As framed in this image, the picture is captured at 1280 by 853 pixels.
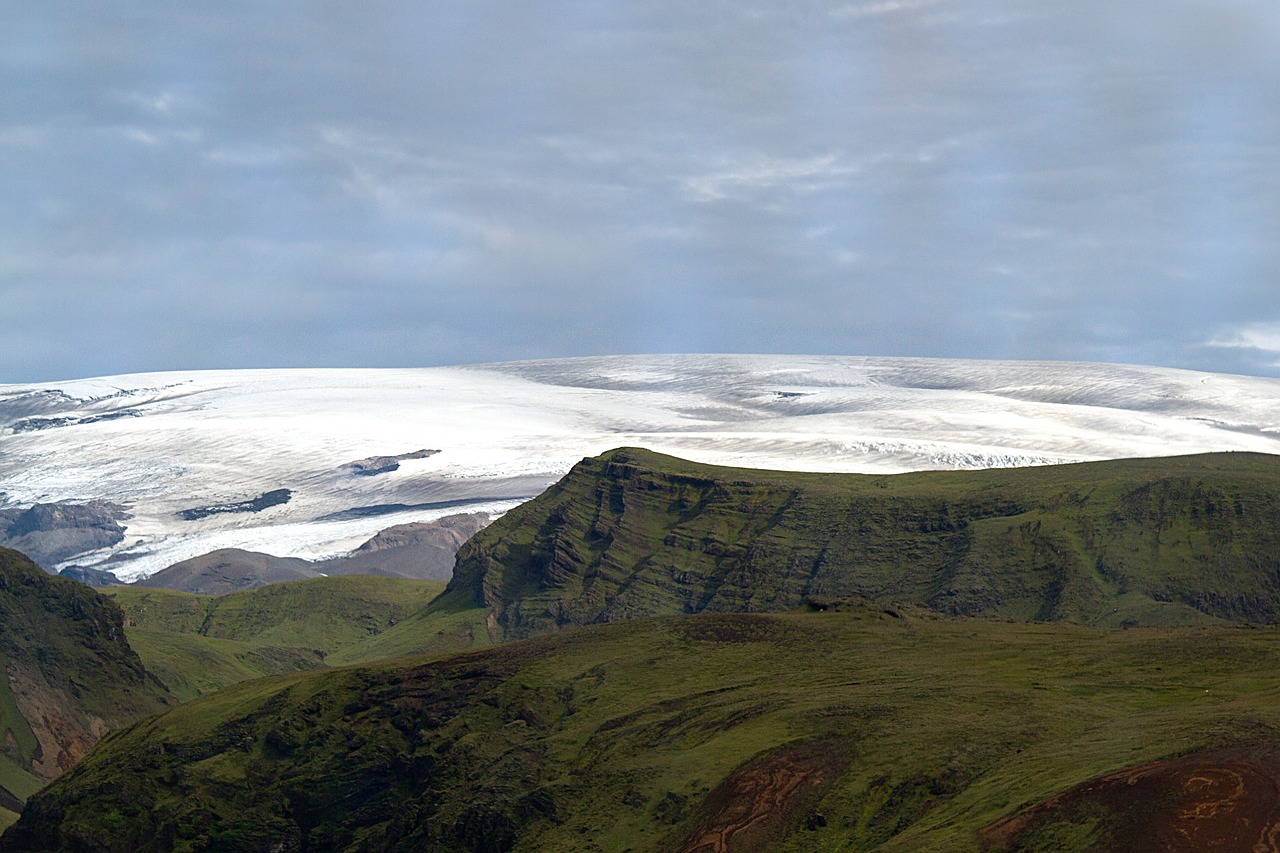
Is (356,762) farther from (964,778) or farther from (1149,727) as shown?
(1149,727)

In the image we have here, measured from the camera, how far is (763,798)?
354ft

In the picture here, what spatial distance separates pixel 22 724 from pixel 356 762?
226ft

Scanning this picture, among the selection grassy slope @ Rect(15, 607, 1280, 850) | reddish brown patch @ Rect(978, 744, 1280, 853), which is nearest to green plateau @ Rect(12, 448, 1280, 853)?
reddish brown patch @ Rect(978, 744, 1280, 853)

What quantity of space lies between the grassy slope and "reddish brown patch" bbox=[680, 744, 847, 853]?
0.80m

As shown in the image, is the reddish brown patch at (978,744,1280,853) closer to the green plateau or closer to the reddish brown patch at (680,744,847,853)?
the green plateau

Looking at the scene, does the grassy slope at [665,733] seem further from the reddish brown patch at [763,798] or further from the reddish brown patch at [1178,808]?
the reddish brown patch at [1178,808]

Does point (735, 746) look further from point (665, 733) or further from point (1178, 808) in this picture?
point (1178, 808)

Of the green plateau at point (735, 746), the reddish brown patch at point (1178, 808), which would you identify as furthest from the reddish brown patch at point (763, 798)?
the reddish brown patch at point (1178, 808)

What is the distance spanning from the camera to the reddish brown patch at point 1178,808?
254 feet

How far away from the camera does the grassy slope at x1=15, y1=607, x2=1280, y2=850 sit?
103 metres

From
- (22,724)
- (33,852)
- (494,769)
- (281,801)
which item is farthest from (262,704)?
(22,724)

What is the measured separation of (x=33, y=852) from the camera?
147875 millimetres

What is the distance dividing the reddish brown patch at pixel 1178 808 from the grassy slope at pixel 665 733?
9.97 ft

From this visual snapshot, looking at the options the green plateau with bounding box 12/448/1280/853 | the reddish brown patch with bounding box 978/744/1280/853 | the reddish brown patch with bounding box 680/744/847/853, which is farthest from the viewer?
the reddish brown patch with bounding box 680/744/847/853
